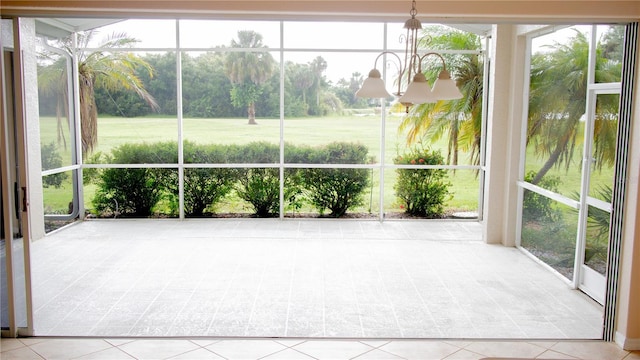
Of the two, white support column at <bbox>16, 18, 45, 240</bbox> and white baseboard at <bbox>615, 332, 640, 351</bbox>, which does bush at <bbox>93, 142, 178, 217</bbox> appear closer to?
white support column at <bbox>16, 18, 45, 240</bbox>

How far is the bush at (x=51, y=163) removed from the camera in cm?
736

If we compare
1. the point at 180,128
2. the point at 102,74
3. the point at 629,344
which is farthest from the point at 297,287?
the point at 102,74

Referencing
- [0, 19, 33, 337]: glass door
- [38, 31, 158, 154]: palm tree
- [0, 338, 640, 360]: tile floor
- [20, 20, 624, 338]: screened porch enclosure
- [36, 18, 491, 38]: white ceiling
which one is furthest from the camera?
[38, 31, 158, 154]: palm tree

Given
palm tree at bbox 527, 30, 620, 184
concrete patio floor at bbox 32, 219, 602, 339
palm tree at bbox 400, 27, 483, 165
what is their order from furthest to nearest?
1. palm tree at bbox 400, 27, 483, 165
2. palm tree at bbox 527, 30, 620, 184
3. concrete patio floor at bbox 32, 219, 602, 339

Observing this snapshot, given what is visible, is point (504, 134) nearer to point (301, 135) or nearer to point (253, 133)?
point (301, 135)

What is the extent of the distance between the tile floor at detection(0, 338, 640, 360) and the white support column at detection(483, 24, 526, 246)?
3023 mm

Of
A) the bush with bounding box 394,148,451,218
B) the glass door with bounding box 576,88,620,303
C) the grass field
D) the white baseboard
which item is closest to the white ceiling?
the grass field

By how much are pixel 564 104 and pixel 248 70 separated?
4855 mm

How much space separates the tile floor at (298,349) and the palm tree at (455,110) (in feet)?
16.3

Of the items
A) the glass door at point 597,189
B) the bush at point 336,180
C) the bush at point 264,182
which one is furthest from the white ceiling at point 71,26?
the glass door at point 597,189

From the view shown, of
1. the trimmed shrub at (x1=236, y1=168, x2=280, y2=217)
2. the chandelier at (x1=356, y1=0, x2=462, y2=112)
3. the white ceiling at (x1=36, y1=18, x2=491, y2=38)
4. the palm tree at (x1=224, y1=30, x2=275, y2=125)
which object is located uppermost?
the white ceiling at (x1=36, y1=18, x2=491, y2=38)

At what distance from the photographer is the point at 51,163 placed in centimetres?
755

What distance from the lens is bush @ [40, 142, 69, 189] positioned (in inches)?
290

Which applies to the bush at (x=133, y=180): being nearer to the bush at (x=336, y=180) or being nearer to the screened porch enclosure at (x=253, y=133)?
the screened porch enclosure at (x=253, y=133)
